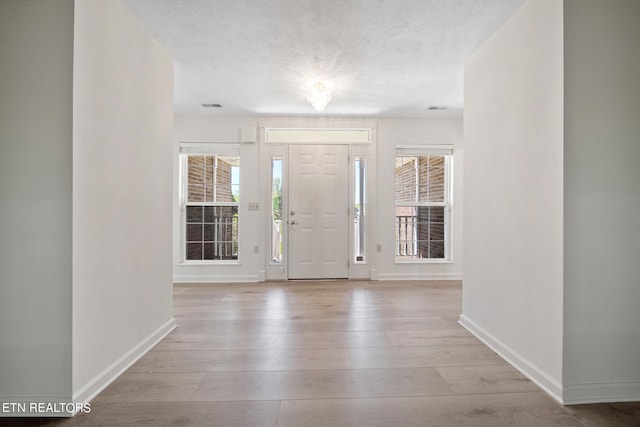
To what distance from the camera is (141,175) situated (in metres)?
2.25

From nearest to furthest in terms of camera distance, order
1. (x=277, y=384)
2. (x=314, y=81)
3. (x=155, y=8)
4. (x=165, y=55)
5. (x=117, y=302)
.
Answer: (x=277, y=384) → (x=117, y=302) → (x=155, y=8) → (x=165, y=55) → (x=314, y=81)

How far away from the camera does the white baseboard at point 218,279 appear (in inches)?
182

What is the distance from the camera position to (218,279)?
184 inches

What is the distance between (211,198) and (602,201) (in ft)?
14.6

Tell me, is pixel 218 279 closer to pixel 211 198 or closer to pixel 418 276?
pixel 211 198

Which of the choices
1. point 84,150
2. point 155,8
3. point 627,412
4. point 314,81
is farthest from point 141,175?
point 627,412

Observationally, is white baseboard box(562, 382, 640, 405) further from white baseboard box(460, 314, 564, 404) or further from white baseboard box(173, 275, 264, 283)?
white baseboard box(173, 275, 264, 283)

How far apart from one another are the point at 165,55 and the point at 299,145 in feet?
7.63

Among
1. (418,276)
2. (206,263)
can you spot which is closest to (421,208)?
(418,276)

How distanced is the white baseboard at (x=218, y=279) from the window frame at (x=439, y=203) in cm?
221

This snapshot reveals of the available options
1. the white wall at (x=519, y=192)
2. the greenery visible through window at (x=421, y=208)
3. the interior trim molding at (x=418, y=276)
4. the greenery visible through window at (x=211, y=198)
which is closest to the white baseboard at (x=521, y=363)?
the white wall at (x=519, y=192)

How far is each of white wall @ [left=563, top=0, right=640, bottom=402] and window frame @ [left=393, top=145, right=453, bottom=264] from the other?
3134 millimetres

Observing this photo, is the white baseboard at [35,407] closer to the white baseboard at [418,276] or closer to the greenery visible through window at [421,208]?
the white baseboard at [418,276]

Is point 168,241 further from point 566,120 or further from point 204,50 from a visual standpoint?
point 566,120
